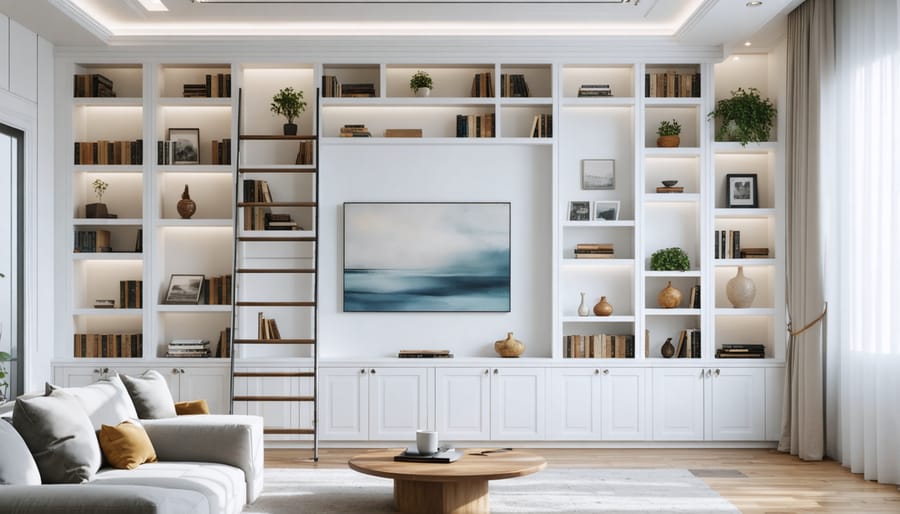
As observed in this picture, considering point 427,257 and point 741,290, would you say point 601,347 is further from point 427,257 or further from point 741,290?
point 427,257

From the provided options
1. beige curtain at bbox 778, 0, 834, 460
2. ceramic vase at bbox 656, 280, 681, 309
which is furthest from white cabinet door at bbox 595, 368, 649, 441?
beige curtain at bbox 778, 0, 834, 460

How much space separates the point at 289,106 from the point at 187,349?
201 centimetres

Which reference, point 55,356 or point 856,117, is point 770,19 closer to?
point 856,117

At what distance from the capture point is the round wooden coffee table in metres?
4.20

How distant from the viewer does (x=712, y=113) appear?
261 inches

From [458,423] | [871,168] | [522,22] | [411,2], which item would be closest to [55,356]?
[458,423]

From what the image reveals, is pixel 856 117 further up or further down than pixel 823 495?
further up

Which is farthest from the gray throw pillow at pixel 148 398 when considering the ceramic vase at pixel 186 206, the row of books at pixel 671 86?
the row of books at pixel 671 86

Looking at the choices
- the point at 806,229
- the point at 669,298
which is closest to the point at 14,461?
the point at 669,298

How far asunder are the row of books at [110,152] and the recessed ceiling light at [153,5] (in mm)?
1025

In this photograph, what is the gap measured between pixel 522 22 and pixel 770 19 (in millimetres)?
1760

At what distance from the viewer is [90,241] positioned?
6.57 metres

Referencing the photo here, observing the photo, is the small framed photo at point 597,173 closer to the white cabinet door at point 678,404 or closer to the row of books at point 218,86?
the white cabinet door at point 678,404

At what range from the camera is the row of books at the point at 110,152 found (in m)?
6.59
